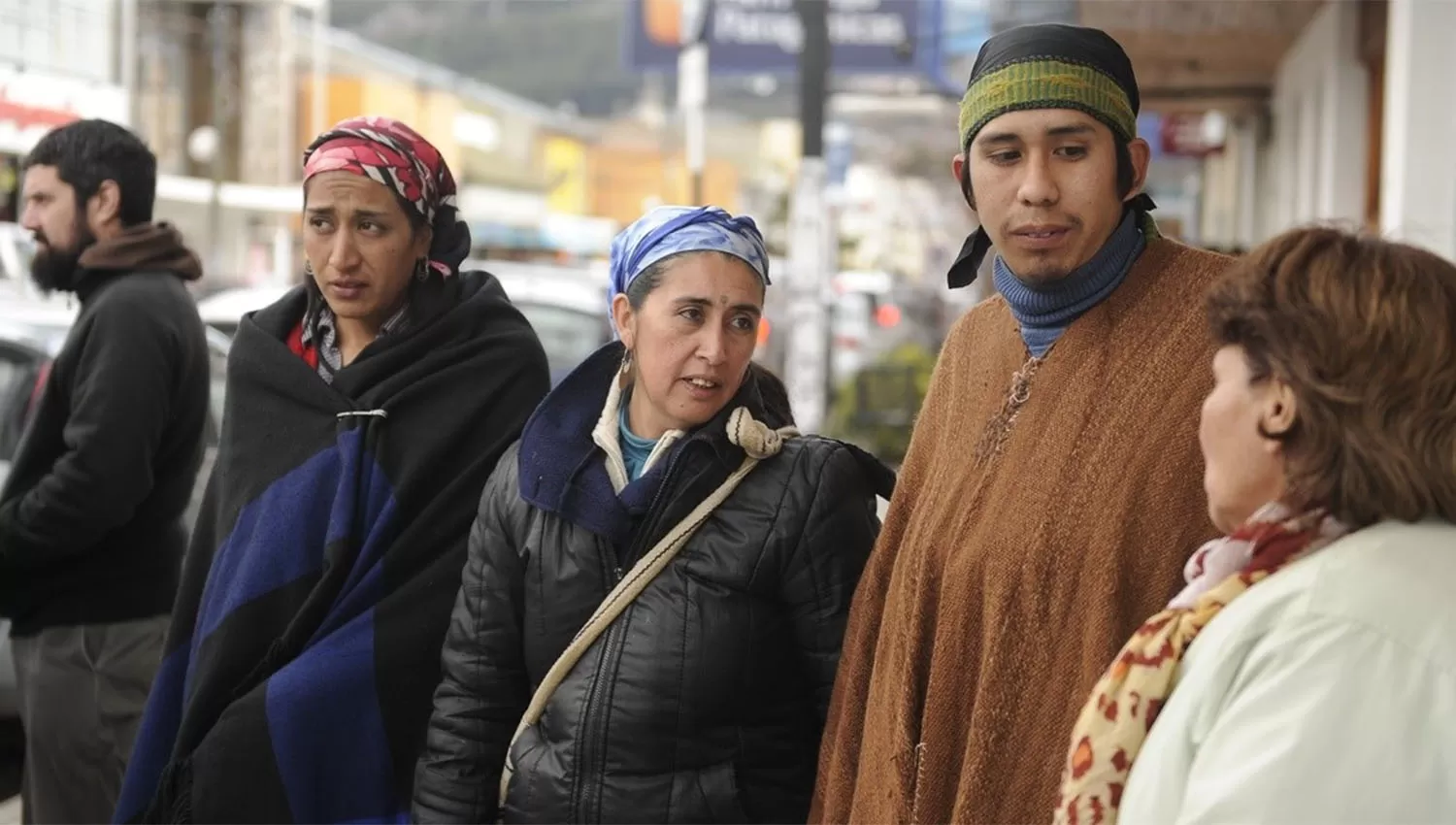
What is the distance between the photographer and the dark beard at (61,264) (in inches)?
177

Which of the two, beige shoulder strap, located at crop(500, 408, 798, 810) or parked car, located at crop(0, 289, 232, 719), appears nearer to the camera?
beige shoulder strap, located at crop(500, 408, 798, 810)

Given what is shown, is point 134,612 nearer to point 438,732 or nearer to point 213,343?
point 438,732

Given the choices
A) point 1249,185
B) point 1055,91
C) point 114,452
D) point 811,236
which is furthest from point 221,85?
point 1055,91

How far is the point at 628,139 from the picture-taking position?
262ft

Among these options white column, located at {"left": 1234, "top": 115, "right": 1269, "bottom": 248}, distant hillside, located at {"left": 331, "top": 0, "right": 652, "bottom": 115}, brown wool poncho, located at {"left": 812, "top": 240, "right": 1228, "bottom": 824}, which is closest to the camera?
brown wool poncho, located at {"left": 812, "top": 240, "right": 1228, "bottom": 824}

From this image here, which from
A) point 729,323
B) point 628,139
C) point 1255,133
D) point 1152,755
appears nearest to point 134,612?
point 729,323

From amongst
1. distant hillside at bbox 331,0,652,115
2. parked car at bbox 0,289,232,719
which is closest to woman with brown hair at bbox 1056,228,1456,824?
parked car at bbox 0,289,232,719

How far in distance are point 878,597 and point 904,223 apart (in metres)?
39.5

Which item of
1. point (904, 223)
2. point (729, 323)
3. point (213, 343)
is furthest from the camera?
point (904, 223)

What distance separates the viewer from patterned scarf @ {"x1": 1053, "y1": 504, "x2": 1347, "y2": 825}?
73.0 inches

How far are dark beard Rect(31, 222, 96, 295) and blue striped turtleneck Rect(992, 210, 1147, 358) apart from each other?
2.74 m

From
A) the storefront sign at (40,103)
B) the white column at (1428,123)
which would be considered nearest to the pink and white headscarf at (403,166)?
the white column at (1428,123)

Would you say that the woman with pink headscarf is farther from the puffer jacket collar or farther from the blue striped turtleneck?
the blue striped turtleneck

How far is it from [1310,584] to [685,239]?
1470 millimetres
